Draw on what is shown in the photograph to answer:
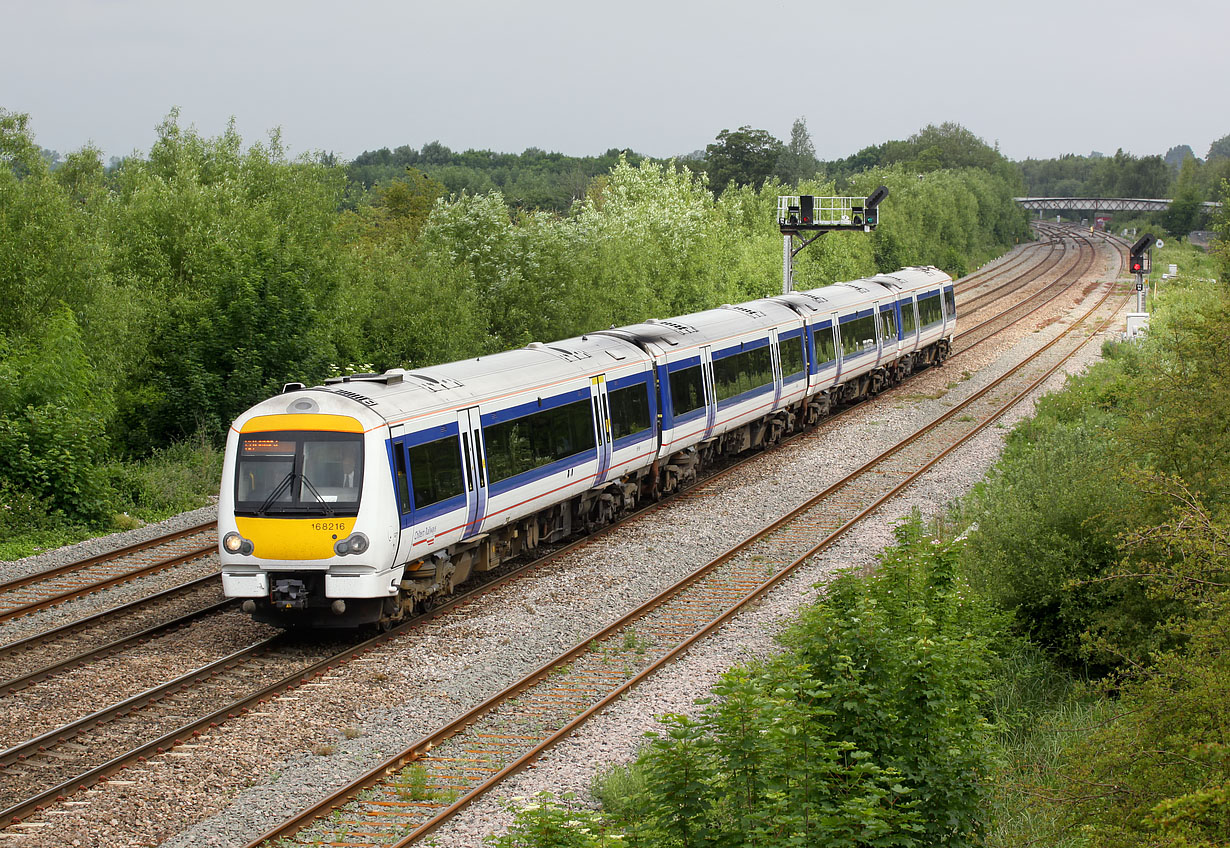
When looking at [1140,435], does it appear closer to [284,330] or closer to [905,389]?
[284,330]

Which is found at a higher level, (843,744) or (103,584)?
(843,744)

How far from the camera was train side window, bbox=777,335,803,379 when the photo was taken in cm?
2605

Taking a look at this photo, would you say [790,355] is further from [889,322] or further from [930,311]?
[930,311]

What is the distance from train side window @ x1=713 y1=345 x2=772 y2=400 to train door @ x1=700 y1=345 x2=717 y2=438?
0.16m

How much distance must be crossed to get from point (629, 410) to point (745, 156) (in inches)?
3421

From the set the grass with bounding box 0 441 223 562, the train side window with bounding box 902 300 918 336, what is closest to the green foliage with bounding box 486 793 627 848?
the grass with bounding box 0 441 223 562

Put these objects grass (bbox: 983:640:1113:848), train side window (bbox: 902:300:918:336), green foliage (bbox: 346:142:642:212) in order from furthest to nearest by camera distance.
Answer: green foliage (bbox: 346:142:642:212) < train side window (bbox: 902:300:918:336) < grass (bbox: 983:640:1113:848)

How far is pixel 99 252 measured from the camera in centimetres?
2311

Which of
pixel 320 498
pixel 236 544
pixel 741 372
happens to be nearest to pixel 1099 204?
pixel 741 372

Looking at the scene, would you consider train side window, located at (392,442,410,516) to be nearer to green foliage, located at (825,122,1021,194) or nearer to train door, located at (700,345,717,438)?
train door, located at (700,345,717,438)

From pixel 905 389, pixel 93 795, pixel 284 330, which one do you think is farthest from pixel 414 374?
pixel 905 389

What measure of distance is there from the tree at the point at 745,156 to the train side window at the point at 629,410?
84731 mm

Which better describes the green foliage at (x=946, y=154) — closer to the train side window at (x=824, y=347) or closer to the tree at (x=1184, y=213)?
the tree at (x=1184, y=213)

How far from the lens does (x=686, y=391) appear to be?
21.8 metres
